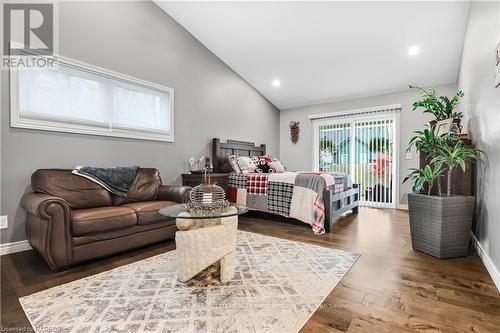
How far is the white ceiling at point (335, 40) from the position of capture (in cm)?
317

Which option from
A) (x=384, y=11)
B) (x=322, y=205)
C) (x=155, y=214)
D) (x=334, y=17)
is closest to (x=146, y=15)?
(x=334, y=17)

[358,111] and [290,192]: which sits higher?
[358,111]

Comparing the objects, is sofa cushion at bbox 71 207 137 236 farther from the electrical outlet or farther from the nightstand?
the nightstand

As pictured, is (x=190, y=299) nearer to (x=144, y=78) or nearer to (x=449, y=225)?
(x=449, y=225)

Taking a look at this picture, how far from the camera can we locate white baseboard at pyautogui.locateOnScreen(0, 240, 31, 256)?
7.98 ft

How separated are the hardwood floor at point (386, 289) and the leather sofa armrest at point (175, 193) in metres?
0.54

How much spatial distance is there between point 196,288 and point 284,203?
2.04 meters

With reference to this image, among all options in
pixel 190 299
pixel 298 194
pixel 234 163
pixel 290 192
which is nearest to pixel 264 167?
pixel 234 163

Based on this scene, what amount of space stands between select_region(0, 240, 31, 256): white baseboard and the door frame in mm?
5192

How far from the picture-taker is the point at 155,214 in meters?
2.62

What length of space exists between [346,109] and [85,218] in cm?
516

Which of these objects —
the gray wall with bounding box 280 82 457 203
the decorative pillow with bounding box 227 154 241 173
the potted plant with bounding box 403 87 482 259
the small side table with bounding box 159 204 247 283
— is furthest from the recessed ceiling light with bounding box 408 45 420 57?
the small side table with bounding box 159 204 247 283

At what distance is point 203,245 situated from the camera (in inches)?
69.9

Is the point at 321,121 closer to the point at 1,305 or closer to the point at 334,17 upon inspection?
the point at 334,17
